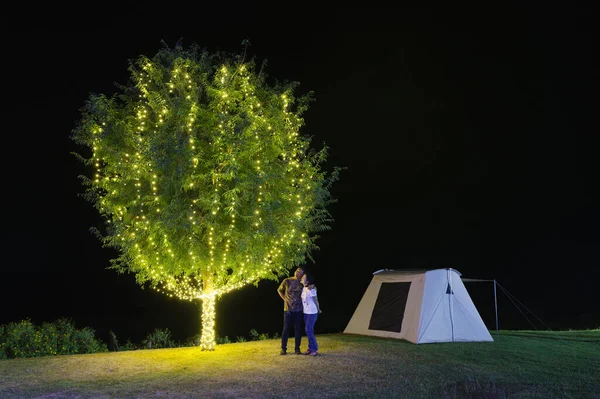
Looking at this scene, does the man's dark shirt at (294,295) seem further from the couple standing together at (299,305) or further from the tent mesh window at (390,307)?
the tent mesh window at (390,307)

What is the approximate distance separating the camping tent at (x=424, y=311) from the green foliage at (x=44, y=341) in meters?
7.13

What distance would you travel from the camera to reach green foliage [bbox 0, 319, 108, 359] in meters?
13.8

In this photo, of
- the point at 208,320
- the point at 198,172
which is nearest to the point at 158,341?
the point at 208,320

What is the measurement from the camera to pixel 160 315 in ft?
106

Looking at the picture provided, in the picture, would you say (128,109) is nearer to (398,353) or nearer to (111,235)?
(111,235)

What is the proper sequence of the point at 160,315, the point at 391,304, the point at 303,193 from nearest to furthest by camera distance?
the point at 303,193 → the point at 391,304 → the point at 160,315

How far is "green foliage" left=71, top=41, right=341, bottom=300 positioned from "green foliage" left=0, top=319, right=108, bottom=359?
2.87m

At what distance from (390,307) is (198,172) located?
20.8 ft

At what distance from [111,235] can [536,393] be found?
29.6ft

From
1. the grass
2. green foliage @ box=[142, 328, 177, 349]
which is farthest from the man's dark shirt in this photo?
green foliage @ box=[142, 328, 177, 349]

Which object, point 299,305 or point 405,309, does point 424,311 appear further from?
point 299,305

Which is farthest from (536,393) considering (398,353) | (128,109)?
(128,109)

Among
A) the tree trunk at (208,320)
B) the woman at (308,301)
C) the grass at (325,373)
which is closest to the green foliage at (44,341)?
the grass at (325,373)

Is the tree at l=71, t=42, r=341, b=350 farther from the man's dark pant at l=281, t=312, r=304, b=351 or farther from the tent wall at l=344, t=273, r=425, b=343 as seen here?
the tent wall at l=344, t=273, r=425, b=343
